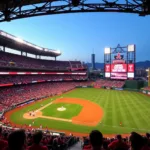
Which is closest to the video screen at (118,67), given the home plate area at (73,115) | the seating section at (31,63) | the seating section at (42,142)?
the seating section at (31,63)

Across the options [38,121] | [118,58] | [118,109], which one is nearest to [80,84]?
[118,58]

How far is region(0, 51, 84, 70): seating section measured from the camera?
48075mm

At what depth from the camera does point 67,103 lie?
134 ft

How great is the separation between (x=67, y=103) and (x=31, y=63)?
97.9 feet

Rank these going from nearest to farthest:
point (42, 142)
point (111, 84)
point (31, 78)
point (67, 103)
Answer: point (42, 142)
point (67, 103)
point (31, 78)
point (111, 84)

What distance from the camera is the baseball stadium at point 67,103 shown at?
2161 cm

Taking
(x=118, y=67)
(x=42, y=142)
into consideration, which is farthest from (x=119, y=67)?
(x=42, y=142)

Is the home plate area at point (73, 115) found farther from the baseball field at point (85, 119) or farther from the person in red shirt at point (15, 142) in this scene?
the person in red shirt at point (15, 142)

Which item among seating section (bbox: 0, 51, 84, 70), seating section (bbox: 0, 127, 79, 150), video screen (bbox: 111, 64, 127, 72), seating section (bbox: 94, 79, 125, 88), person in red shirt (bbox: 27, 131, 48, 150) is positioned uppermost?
seating section (bbox: 0, 51, 84, 70)

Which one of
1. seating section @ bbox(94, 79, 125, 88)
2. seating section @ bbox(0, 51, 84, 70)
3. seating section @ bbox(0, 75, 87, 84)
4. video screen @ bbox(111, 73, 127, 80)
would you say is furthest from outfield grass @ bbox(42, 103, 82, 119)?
seating section @ bbox(94, 79, 125, 88)

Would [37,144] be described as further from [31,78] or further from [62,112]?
[31,78]

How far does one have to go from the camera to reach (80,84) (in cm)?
7912

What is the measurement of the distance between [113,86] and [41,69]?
31720 mm

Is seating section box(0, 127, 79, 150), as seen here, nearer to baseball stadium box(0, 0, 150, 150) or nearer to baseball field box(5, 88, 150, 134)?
baseball stadium box(0, 0, 150, 150)
